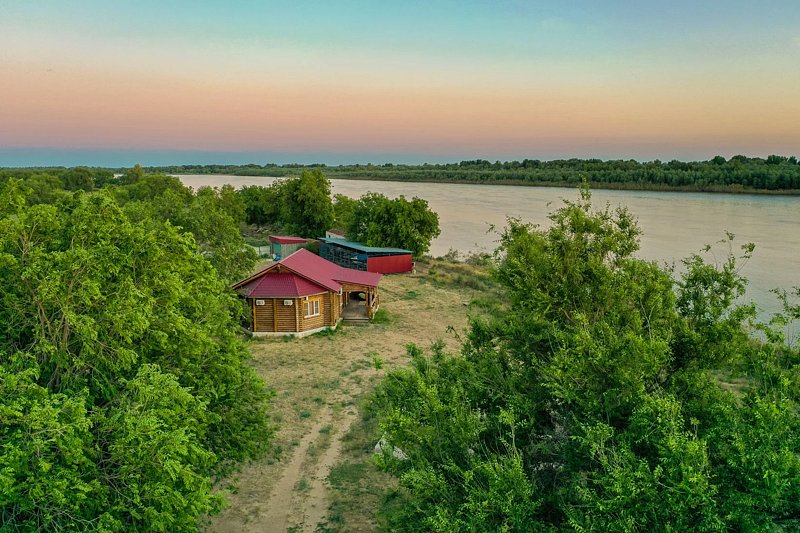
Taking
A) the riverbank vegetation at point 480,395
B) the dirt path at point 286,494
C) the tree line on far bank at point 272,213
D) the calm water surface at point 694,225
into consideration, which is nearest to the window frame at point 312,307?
the tree line on far bank at point 272,213

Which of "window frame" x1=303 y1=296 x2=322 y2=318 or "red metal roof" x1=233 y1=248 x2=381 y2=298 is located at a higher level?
"red metal roof" x1=233 y1=248 x2=381 y2=298

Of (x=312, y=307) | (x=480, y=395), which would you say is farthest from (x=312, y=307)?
(x=480, y=395)

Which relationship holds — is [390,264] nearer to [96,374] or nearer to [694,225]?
[96,374]

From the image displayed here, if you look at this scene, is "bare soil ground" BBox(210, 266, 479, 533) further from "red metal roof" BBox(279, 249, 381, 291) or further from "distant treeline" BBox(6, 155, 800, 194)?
"distant treeline" BBox(6, 155, 800, 194)

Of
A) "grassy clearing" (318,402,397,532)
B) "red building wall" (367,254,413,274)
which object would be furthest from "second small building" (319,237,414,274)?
"grassy clearing" (318,402,397,532)

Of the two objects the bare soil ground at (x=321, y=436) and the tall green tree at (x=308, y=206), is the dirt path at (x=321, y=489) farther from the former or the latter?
the tall green tree at (x=308, y=206)

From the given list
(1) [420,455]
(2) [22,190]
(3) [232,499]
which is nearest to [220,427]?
(3) [232,499]
